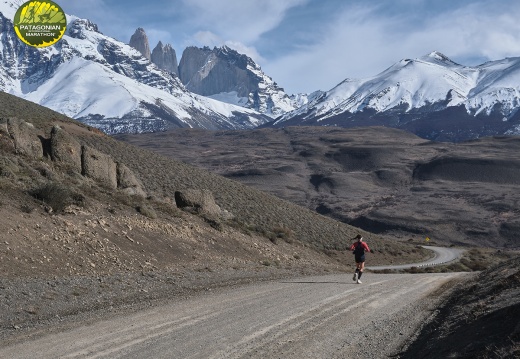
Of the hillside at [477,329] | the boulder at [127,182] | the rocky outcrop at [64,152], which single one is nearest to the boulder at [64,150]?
the rocky outcrop at [64,152]

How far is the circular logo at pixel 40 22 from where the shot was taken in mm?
28312

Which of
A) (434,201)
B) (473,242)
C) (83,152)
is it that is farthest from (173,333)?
(434,201)

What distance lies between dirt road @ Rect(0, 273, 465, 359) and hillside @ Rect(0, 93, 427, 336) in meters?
2.12

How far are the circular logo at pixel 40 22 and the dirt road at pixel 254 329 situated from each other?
56.1 ft

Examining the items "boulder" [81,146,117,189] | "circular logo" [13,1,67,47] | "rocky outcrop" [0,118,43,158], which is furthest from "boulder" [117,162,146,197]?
"circular logo" [13,1,67,47]

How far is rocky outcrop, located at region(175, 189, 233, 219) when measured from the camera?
36.5 meters

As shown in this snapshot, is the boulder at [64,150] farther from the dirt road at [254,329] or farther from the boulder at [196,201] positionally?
the dirt road at [254,329]

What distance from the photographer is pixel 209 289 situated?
65.4ft

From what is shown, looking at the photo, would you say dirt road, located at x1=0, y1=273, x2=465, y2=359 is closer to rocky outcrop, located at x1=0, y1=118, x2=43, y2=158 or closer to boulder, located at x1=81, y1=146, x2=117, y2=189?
rocky outcrop, located at x1=0, y1=118, x2=43, y2=158

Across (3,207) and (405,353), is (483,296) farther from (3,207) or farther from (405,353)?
(3,207)

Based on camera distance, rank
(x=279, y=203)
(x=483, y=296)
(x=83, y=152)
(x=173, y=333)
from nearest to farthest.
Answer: (x=173, y=333) < (x=483, y=296) < (x=83, y=152) < (x=279, y=203)

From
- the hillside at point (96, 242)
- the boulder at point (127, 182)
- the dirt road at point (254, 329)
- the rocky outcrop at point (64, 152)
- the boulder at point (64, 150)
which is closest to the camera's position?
the dirt road at point (254, 329)

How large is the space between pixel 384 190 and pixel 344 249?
123 meters

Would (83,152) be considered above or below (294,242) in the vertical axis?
above
